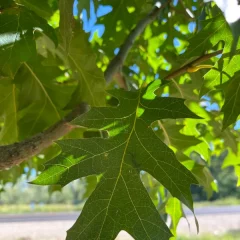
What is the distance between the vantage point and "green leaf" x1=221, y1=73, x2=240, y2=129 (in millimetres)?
448

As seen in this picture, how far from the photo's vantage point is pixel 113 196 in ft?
1.44

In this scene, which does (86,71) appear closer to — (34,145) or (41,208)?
(34,145)

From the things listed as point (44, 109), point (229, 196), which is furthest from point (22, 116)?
point (229, 196)

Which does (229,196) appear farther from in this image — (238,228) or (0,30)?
(0,30)

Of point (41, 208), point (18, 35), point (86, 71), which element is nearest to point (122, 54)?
point (86, 71)

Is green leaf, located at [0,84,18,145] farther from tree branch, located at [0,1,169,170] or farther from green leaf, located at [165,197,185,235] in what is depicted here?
green leaf, located at [165,197,185,235]

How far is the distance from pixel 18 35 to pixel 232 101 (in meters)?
0.23

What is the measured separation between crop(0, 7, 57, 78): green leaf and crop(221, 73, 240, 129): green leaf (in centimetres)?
19

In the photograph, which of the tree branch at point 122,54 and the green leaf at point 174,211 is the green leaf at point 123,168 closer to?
the tree branch at point 122,54

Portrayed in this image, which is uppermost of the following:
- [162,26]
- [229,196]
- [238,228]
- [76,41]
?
[162,26]

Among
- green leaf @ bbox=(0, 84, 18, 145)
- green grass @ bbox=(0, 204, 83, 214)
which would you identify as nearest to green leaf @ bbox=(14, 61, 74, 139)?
green leaf @ bbox=(0, 84, 18, 145)

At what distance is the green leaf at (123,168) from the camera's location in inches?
16.5

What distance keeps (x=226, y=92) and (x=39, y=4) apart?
253 mm

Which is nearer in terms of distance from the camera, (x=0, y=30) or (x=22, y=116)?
(x=0, y=30)
